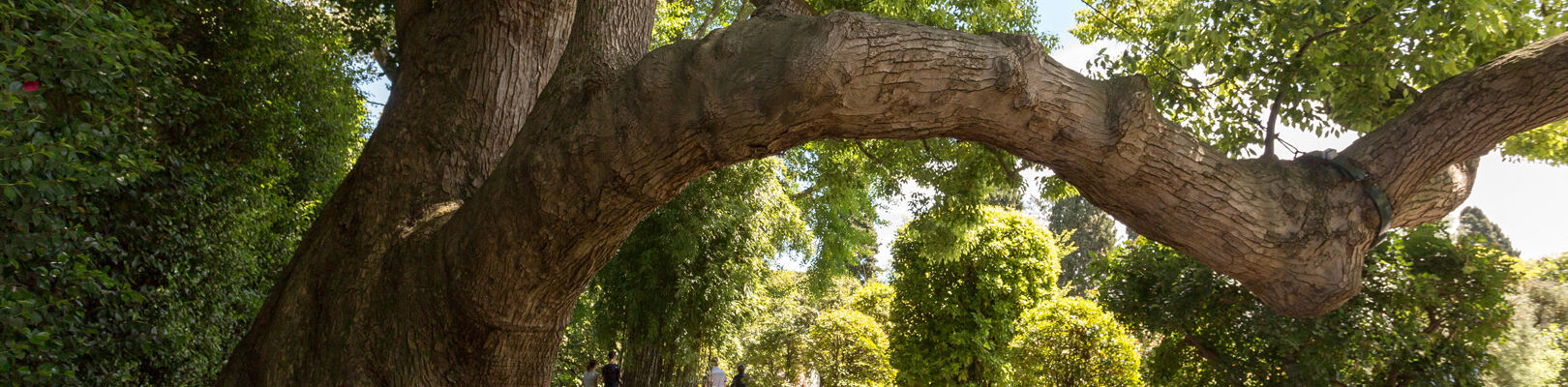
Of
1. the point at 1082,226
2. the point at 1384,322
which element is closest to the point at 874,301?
the point at 1384,322

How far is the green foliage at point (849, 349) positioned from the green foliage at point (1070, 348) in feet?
11.2

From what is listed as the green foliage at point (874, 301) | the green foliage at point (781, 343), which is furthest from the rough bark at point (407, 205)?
the green foliage at point (781, 343)

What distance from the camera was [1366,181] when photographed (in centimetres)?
313

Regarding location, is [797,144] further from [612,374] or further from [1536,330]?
[612,374]

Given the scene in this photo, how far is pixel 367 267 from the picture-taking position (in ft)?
12.0

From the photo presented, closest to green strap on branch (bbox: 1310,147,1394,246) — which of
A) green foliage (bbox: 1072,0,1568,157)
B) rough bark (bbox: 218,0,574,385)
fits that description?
green foliage (bbox: 1072,0,1568,157)

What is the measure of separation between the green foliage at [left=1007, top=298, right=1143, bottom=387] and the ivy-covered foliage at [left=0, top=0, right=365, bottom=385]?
8.63 m

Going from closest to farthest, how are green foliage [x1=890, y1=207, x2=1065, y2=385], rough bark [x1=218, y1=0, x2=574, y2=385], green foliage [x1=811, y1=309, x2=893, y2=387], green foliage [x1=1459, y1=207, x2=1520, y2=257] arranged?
1. rough bark [x1=218, y1=0, x2=574, y2=385]
2. green foliage [x1=890, y1=207, x2=1065, y2=385]
3. green foliage [x1=811, y1=309, x2=893, y2=387]
4. green foliage [x1=1459, y1=207, x2=1520, y2=257]

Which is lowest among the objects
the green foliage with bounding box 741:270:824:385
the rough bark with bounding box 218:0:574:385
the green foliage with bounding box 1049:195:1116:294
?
the rough bark with bounding box 218:0:574:385

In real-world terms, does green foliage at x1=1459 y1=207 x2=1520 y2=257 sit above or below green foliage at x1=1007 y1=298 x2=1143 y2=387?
above

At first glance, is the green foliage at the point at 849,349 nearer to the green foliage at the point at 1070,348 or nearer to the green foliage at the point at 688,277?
the green foliage at the point at 1070,348

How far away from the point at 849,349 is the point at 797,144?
13.0 meters

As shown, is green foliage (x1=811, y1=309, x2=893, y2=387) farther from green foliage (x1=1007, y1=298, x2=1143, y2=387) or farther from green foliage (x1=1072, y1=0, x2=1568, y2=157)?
green foliage (x1=1072, y1=0, x2=1568, y2=157)

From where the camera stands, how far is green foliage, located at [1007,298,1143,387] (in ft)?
36.9
